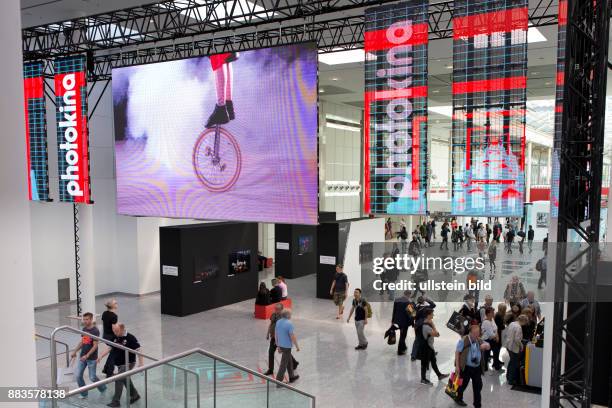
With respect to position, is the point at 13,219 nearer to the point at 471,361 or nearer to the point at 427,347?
the point at 471,361

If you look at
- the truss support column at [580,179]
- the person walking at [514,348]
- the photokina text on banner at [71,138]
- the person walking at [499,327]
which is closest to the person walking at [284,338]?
the person walking at [514,348]

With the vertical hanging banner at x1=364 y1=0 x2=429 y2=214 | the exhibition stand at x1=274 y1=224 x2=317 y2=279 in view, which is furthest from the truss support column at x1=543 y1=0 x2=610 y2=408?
the exhibition stand at x1=274 y1=224 x2=317 y2=279

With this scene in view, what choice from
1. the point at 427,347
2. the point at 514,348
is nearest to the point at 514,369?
the point at 514,348

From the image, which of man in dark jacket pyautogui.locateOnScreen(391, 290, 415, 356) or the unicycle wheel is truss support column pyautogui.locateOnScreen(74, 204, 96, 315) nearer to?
the unicycle wheel

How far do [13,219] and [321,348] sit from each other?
912cm

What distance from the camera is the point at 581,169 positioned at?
19.9 feet

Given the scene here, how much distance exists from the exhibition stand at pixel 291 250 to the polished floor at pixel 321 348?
10.9ft

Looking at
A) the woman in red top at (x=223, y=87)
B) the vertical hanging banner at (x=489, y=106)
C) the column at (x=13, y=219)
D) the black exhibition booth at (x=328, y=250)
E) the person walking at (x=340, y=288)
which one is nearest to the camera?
the column at (x=13, y=219)

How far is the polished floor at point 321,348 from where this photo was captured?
8.58 metres

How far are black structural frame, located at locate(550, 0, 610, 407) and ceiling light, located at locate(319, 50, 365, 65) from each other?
9362mm

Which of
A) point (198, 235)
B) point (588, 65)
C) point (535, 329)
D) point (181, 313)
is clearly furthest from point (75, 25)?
point (535, 329)

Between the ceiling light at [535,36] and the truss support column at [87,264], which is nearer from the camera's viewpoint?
the truss support column at [87,264]

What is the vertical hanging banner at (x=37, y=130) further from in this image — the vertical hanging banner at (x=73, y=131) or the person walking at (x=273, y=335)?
the person walking at (x=273, y=335)

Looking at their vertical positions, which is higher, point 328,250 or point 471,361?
point 328,250
